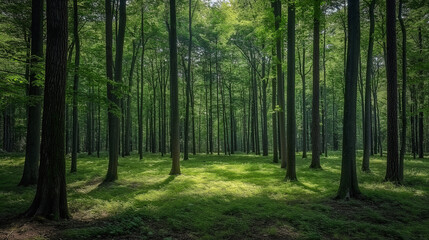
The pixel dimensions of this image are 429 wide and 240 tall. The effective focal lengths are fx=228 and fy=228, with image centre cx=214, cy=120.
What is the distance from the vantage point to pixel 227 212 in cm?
641

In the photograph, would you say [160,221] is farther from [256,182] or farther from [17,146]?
[17,146]

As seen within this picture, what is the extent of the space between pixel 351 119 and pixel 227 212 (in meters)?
5.12

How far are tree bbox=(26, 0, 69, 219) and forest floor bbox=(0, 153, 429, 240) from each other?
0.42 m

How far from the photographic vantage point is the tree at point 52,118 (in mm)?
5023

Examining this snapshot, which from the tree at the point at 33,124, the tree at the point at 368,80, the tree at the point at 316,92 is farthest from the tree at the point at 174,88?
the tree at the point at 368,80

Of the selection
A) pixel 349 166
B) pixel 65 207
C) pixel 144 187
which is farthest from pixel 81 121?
pixel 349 166

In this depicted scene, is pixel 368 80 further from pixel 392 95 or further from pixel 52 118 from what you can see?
pixel 52 118

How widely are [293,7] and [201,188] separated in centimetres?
885

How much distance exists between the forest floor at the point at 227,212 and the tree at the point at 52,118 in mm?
422

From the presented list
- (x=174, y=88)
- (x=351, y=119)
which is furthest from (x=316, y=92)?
(x=174, y=88)

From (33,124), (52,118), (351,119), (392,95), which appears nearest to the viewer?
(52,118)

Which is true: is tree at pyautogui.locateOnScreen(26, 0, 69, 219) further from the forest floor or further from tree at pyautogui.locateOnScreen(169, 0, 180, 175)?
tree at pyautogui.locateOnScreen(169, 0, 180, 175)

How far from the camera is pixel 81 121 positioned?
39.3m

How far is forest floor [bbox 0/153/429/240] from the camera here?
4816mm
